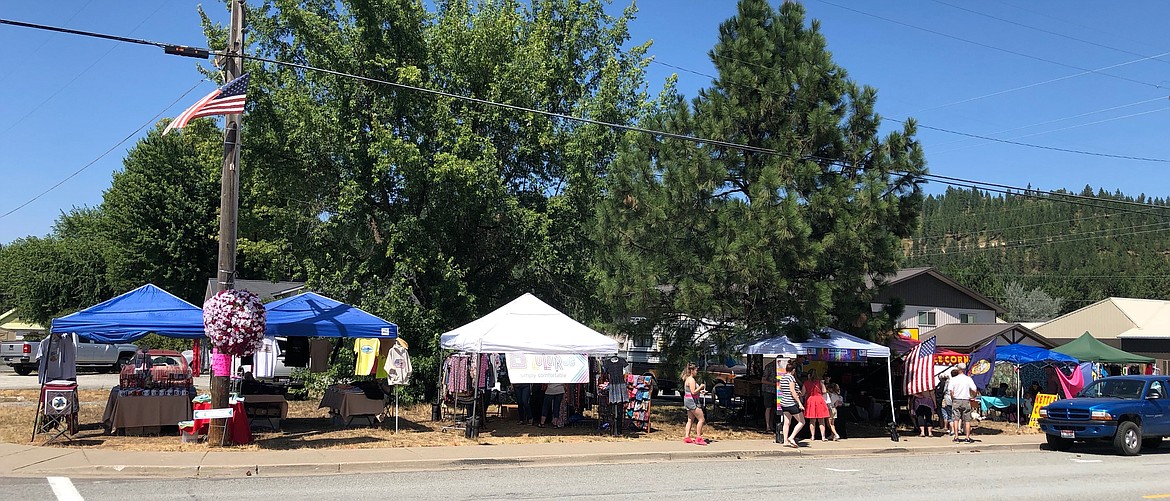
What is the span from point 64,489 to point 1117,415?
701 inches

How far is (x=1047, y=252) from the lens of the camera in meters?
142

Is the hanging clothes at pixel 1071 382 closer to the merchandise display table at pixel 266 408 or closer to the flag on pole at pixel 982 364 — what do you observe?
the flag on pole at pixel 982 364

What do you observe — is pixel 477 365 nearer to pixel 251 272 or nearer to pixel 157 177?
pixel 157 177

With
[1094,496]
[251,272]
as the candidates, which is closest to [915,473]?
[1094,496]

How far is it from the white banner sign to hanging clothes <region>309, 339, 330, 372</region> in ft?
15.5

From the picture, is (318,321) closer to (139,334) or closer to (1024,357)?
(139,334)

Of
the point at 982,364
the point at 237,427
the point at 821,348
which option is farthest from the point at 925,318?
the point at 237,427

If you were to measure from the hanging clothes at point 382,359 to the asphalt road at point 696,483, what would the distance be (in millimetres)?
5048

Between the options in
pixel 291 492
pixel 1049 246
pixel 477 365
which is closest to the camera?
pixel 291 492

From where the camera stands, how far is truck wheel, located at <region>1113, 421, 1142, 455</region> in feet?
55.8

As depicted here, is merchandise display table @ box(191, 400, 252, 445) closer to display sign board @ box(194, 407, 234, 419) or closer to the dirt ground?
the dirt ground

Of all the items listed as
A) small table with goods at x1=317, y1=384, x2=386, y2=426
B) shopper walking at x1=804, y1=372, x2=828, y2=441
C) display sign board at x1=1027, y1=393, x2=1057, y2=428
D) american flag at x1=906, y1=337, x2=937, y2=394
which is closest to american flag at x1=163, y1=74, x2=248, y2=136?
small table with goods at x1=317, y1=384, x2=386, y2=426

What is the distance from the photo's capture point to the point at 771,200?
18.3 meters

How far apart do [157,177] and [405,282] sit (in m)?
22.1
